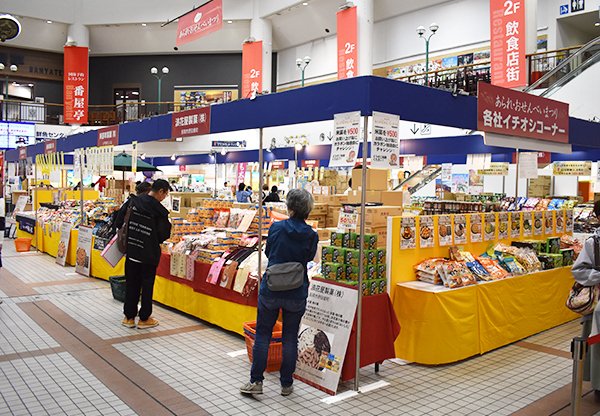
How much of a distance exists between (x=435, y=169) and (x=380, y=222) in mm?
13651

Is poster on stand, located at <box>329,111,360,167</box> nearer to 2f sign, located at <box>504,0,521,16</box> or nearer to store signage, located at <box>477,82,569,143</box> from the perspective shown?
store signage, located at <box>477,82,569,143</box>

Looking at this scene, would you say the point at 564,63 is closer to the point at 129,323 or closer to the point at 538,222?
the point at 538,222

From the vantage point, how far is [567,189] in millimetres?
14320

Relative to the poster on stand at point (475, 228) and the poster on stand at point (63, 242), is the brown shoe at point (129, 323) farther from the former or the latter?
the poster on stand at point (63, 242)

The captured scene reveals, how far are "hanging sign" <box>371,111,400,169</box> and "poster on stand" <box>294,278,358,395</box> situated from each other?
1.04m

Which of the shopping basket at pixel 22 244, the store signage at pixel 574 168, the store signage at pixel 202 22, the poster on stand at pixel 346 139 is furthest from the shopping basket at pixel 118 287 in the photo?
the store signage at pixel 574 168

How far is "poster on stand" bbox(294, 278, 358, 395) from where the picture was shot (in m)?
3.79

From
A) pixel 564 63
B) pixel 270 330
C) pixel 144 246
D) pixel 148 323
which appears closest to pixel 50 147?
pixel 144 246

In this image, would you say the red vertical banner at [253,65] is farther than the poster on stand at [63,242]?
Yes

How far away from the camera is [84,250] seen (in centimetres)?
826

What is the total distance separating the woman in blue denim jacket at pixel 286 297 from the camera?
358 centimetres

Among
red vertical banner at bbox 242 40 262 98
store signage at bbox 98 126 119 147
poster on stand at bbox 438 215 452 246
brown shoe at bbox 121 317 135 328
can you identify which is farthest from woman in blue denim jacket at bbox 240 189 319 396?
red vertical banner at bbox 242 40 262 98

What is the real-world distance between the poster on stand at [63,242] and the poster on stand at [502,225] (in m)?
7.29

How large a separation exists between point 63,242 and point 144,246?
15.7ft
